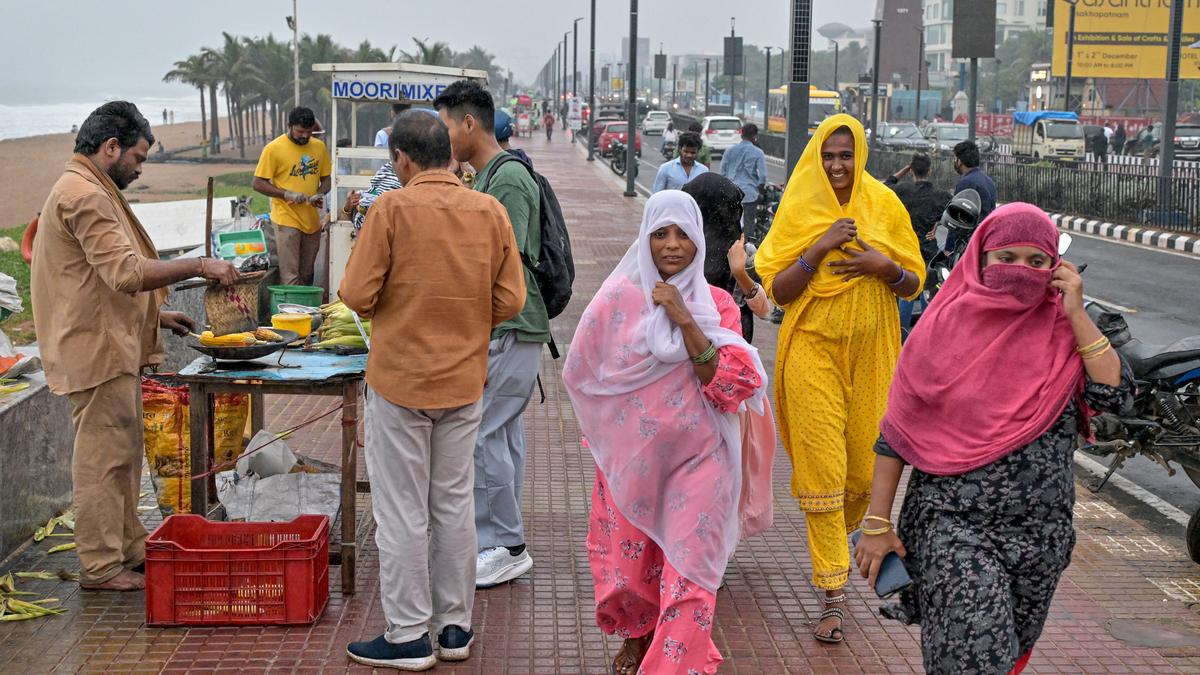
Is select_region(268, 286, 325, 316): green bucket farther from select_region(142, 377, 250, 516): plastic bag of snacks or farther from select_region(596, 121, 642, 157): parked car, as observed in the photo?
select_region(596, 121, 642, 157): parked car

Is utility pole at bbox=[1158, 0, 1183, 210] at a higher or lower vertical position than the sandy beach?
higher

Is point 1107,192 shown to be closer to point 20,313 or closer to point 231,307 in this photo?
point 20,313

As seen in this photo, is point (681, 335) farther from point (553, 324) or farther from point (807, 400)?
point (553, 324)

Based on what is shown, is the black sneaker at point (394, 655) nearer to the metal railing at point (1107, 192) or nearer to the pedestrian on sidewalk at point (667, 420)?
the pedestrian on sidewalk at point (667, 420)

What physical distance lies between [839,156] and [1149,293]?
468 inches

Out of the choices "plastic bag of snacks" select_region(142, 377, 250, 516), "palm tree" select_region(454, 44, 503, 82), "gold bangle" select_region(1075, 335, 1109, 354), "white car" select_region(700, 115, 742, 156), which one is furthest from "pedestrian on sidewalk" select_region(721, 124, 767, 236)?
"palm tree" select_region(454, 44, 503, 82)

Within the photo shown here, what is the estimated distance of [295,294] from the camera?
702 cm

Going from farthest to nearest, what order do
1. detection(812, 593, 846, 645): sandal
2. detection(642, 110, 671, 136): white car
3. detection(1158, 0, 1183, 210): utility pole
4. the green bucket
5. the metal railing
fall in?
1. detection(642, 110, 671, 136): white car
2. the metal railing
3. detection(1158, 0, 1183, 210): utility pole
4. the green bucket
5. detection(812, 593, 846, 645): sandal

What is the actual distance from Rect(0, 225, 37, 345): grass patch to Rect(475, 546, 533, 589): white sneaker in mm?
5281

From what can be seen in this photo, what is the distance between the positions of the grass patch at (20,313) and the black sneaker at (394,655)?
5795mm

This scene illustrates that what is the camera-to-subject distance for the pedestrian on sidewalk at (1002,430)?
3168 mm

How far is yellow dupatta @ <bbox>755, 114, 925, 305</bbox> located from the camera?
192 inches

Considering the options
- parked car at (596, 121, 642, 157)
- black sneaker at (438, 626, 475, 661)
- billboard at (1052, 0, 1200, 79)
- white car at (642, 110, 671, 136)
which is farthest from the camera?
white car at (642, 110, 671, 136)

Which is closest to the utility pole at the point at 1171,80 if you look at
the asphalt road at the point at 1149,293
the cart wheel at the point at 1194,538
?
the asphalt road at the point at 1149,293
